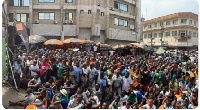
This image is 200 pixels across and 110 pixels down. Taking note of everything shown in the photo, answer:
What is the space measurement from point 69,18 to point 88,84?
104 centimetres

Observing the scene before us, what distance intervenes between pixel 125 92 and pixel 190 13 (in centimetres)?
163

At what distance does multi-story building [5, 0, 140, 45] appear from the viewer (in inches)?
110

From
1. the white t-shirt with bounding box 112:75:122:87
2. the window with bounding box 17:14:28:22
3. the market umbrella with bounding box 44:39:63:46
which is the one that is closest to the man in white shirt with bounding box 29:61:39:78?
the market umbrella with bounding box 44:39:63:46

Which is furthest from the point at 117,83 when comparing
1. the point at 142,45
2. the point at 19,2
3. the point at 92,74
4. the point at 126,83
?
the point at 19,2

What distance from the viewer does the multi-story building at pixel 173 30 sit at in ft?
10.3

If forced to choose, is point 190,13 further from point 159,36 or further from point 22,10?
point 22,10

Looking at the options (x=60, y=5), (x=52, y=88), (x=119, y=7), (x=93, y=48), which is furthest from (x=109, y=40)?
(x=52, y=88)

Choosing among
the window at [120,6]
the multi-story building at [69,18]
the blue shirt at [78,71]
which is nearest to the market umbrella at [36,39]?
the multi-story building at [69,18]

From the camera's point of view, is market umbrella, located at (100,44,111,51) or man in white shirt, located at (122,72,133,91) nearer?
market umbrella, located at (100,44,111,51)

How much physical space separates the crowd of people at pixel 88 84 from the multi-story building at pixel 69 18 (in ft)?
0.90

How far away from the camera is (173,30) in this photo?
3.47 m

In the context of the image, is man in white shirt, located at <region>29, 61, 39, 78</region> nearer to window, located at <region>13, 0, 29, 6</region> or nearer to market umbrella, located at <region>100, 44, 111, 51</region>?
window, located at <region>13, 0, 29, 6</region>

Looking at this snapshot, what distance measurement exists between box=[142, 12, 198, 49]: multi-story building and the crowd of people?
1.20ft

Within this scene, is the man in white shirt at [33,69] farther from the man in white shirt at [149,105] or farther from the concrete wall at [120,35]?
the man in white shirt at [149,105]
